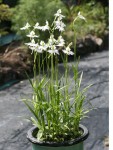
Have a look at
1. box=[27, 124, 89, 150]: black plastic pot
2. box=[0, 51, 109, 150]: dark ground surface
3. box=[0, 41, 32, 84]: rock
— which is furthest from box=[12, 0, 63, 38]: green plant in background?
box=[27, 124, 89, 150]: black plastic pot

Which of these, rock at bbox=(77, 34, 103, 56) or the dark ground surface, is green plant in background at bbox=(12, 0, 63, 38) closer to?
the dark ground surface

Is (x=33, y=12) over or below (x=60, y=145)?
over

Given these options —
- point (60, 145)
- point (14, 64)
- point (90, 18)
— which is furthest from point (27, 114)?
point (90, 18)

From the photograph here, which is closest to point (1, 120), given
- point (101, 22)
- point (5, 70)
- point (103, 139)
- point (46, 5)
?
point (103, 139)

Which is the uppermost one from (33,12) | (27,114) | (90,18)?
(33,12)

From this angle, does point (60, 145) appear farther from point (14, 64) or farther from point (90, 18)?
point (90, 18)

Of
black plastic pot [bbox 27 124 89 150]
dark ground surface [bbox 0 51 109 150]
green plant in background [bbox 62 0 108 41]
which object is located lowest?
dark ground surface [bbox 0 51 109 150]

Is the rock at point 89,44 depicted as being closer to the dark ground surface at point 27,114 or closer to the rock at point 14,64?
the dark ground surface at point 27,114

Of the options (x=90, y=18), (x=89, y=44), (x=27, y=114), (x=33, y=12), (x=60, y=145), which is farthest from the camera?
(x=90, y=18)

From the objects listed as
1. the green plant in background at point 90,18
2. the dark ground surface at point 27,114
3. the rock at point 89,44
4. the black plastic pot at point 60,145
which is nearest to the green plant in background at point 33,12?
the dark ground surface at point 27,114
